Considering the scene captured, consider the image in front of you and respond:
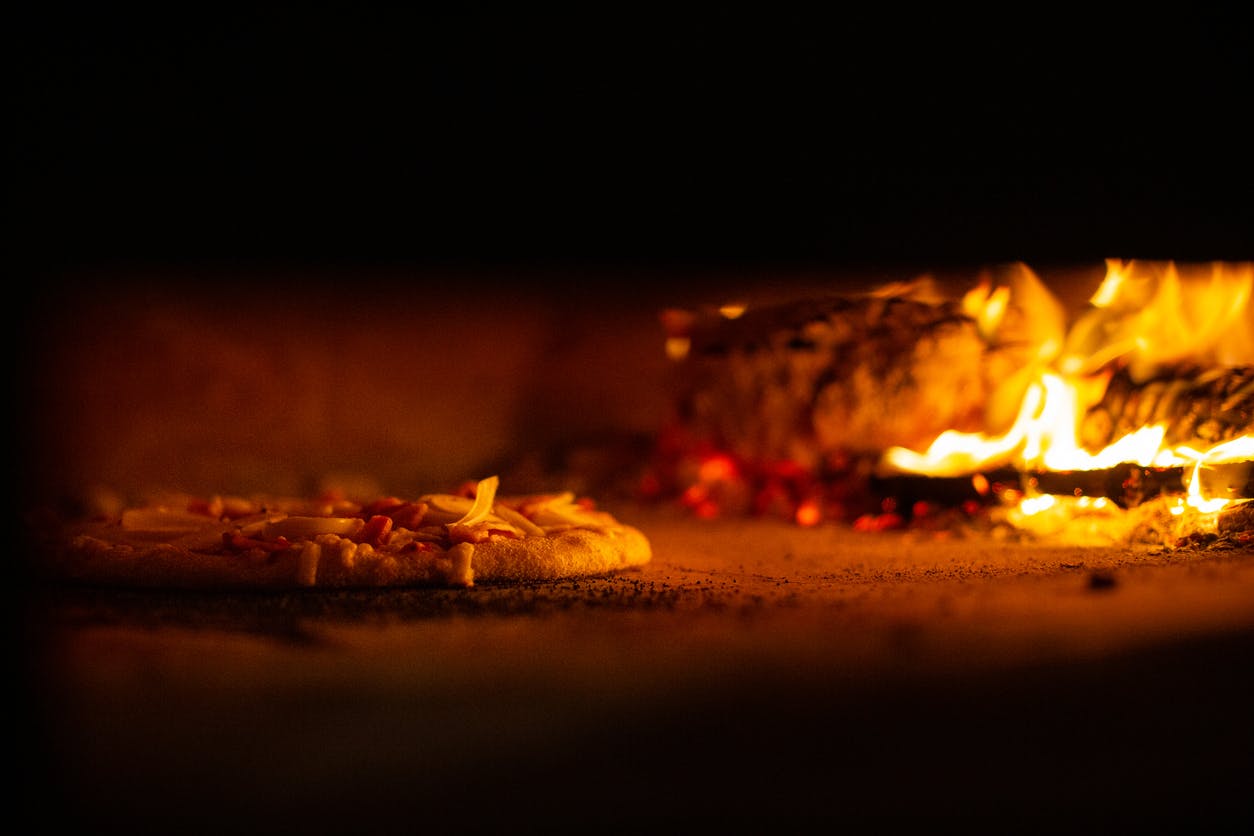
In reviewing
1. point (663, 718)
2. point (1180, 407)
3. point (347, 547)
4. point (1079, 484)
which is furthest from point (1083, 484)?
point (347, 547)

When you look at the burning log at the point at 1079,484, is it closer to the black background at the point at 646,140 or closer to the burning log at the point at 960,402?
the burning log at the point at 960,402

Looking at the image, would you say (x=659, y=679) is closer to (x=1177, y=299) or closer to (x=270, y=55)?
(x=270, y=55)

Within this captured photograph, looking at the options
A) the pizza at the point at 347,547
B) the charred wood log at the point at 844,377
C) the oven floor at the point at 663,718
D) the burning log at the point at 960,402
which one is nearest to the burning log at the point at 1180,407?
the burning log at the point at 960,402

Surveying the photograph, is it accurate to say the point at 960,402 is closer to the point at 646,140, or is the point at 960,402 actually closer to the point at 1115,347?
the point at 1115,347

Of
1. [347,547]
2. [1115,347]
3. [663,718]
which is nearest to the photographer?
[663,718]

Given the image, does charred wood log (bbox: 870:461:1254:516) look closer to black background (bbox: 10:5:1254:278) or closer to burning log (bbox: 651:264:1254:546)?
burning log (bbox: 651:264:1254:546)

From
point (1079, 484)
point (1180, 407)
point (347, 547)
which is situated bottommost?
point (347, 547)

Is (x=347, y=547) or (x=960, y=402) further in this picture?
(x=960, y=402)
